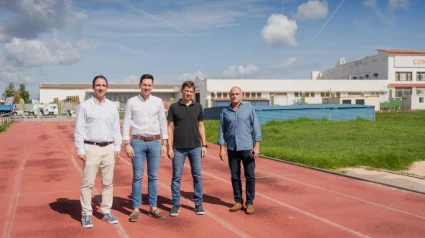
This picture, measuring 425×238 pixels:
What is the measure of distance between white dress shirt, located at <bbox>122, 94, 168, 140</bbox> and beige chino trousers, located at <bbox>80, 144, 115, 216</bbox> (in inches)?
15.4

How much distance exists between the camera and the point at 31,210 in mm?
7426

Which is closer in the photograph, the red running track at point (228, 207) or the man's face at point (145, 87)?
the red running track at point (228, 207)

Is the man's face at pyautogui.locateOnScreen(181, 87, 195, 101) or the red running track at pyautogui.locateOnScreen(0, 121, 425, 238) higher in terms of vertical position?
the man's face at pyautogui.locateOnScreen(181, 87, 195, 101)

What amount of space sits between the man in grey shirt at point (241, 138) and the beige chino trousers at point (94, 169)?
192cm

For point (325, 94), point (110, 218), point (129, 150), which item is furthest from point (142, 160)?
point (325, 94)

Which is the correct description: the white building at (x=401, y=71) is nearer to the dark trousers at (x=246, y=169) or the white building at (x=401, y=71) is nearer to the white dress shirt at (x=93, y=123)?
the dark trousers at (x=246, y=169)

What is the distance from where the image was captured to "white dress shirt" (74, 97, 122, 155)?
6.21m

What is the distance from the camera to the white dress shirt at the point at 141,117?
21.6ft

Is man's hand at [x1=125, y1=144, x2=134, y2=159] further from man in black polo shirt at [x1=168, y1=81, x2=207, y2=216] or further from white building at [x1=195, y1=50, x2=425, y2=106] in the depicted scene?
white building at [x1=195, y1=50, x2=425, y2=106]

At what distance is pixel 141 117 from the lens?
661 centimetres

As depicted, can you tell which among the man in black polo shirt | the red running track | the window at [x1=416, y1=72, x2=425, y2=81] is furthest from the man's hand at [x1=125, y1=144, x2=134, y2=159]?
the window at [x1=416, y1=72, x2=425, y2=81]

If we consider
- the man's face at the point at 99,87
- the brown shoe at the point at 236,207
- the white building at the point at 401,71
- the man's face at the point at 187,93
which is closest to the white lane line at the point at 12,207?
the man's face at the point at 99,87

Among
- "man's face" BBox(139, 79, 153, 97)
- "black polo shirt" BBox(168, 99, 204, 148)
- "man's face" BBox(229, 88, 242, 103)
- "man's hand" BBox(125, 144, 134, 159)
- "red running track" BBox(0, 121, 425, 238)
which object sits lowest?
"red running track" BBox(0, 121, 425, 238)

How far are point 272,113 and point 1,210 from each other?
24629 mm
